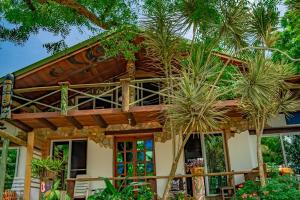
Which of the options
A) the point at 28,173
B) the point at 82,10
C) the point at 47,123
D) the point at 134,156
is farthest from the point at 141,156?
the point at 82,10

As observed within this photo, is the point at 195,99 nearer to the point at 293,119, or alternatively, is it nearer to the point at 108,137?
the point at 108,137

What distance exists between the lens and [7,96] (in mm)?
8242

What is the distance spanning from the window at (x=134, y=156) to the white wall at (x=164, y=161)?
17 centimetres

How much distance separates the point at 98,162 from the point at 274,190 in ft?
18.0

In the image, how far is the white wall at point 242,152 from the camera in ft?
30.7

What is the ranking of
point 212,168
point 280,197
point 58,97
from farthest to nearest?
point 58,97 → point 212,168 → point 280,197

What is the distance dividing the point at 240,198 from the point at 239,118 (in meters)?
3.34

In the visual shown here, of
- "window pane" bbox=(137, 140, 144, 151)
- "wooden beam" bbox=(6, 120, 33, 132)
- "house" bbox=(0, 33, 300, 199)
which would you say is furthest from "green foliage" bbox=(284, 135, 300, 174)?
"wooden beam" bbox=(6, 120, 33, 132)

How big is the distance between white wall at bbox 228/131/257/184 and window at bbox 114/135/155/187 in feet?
7.95

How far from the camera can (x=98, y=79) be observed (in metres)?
11.0

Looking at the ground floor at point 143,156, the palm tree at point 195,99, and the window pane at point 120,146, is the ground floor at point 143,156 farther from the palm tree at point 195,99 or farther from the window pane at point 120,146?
the palm tree at point 195,99

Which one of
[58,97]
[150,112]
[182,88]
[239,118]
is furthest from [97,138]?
[182,88]

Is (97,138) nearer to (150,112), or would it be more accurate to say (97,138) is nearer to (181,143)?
(150,112)

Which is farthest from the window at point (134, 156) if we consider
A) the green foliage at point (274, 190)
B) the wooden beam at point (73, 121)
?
the green foliage at point (274, 190)
